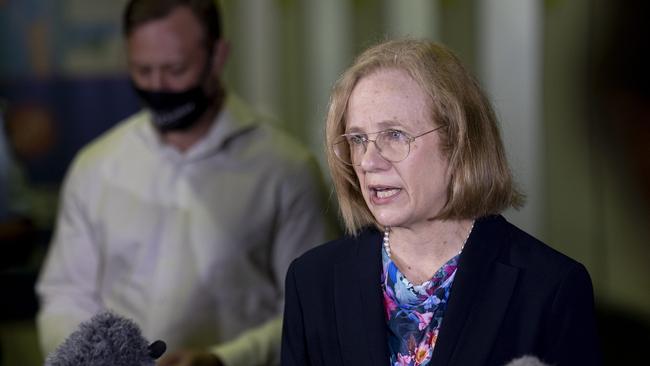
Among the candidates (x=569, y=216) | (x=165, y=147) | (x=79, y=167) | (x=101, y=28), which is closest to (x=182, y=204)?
(x=165, y=147)

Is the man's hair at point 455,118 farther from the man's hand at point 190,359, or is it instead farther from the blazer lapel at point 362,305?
the man's hand at point 190,359

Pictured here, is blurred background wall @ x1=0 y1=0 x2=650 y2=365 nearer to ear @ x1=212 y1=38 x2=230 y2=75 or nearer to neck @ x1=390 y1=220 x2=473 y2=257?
ear @ x1=212 y1=38 x2=230 y2=75

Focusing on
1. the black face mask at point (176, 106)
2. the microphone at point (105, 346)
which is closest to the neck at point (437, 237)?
the microphone at point (105, 346)

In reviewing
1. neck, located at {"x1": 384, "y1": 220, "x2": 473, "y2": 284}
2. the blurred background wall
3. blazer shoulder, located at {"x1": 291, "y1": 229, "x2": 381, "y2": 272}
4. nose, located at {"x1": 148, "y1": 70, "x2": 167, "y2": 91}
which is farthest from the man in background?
neck, located at {"x1": 384, "y1": 220, "x2": 473, "y2": 284}

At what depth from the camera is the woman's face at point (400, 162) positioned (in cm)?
166

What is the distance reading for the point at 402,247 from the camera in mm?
1772

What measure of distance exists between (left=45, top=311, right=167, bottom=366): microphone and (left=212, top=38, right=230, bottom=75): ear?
1.39 m

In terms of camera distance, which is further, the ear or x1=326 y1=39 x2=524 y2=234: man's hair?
the ear

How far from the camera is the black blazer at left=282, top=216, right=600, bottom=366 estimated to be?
1643mm

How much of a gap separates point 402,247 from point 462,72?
309mm

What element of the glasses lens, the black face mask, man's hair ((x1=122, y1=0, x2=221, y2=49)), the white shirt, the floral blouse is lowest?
the white shirt

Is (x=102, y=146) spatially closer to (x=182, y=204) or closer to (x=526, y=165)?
(x=182, y=204)

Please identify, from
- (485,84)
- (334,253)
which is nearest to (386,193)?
(334,253)

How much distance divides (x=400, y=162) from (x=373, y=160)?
4 centimetres
